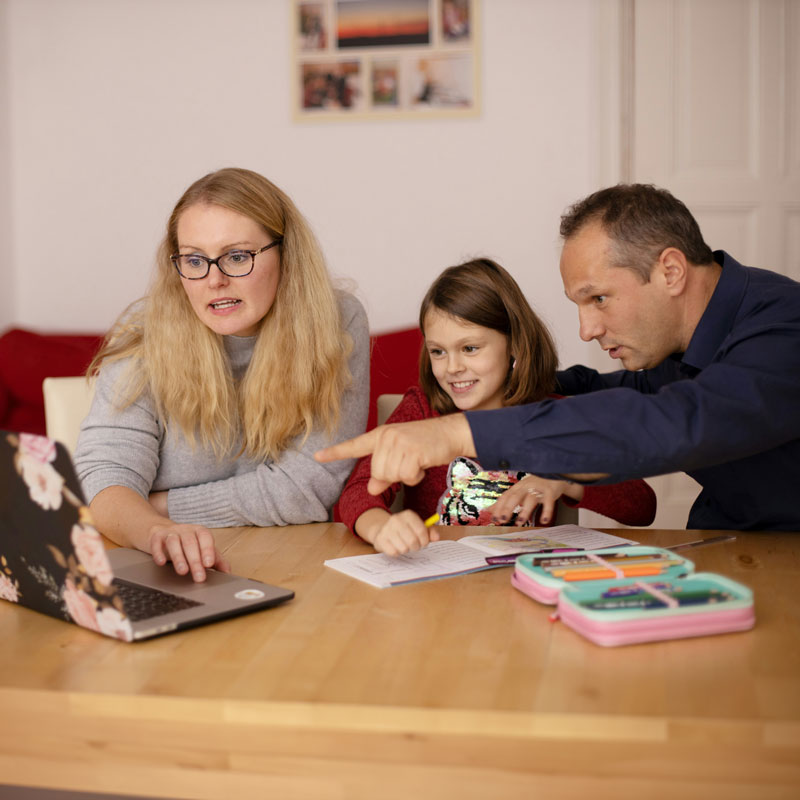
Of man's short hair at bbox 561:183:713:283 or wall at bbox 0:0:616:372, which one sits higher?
wall at bbox 0:0:616:372

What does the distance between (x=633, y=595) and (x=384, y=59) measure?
2582 millimetres

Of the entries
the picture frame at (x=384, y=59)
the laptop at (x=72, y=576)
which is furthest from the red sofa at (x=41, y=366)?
the laptop at (x=72, y=576)

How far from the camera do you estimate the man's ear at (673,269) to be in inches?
58.6

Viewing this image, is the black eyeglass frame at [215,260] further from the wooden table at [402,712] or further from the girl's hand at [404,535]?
the wooden table at [402,712]

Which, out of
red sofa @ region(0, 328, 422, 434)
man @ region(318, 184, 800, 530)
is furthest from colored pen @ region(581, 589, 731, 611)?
red sofa @ region(0, 328, 422, 434)

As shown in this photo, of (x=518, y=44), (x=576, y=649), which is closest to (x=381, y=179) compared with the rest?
(x=518, y=44)

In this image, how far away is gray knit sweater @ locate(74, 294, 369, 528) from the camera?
1564 millimetres

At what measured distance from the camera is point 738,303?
1.47 m

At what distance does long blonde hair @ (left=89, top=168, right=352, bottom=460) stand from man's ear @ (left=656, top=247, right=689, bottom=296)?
1.95 feet

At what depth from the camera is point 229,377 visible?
67.2 inches

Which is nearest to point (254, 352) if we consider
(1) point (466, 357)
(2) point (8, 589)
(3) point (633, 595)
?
(1) point (466, 357)

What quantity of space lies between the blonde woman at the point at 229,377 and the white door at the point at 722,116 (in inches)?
68.1

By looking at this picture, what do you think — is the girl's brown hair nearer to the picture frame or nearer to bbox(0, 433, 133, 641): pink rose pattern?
bbox(0, 433, 133, 641): pink rose pattern

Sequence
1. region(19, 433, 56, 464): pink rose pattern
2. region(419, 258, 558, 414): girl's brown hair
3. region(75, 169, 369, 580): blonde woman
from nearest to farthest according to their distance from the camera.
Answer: region(19, 433, 56, 464): pink rose pattern < region(75, 169, 369, 580): blonde woman < region(419, 258, 558, 414): girl's brown hair
